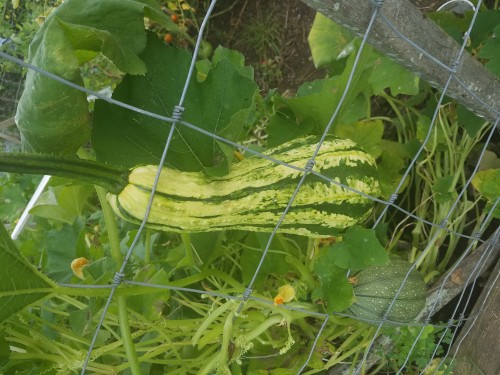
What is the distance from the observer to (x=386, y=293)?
3.62 feet

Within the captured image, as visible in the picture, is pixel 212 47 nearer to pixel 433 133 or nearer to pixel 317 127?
pixel 433 133

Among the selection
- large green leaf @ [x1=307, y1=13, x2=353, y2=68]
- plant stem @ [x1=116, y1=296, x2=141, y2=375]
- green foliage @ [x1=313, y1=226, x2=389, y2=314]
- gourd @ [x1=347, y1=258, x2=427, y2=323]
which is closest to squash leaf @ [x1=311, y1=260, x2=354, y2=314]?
green foliage @ [x1=313, y1=226, x2=389, y2=314]

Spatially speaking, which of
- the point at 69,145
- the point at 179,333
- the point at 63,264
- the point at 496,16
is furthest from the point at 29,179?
the point at 496,16

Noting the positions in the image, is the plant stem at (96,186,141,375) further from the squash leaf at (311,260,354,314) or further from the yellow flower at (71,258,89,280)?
the squash leaf at (311,260,354,314)

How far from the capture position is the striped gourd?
2.61 feet

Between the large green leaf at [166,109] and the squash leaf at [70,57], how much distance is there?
63mm

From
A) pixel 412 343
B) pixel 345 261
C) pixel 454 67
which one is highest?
pixel 454 67

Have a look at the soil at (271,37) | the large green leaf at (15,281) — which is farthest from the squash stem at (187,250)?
the soil at (271,37)

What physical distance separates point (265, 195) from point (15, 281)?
0.40m

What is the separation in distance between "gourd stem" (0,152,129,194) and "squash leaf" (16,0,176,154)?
8cm

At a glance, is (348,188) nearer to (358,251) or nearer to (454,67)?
(358,251)

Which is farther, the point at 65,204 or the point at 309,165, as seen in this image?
the point at 65,204

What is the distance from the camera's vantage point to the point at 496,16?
4.26 ft

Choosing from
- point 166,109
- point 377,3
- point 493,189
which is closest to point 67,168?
point 166,109
